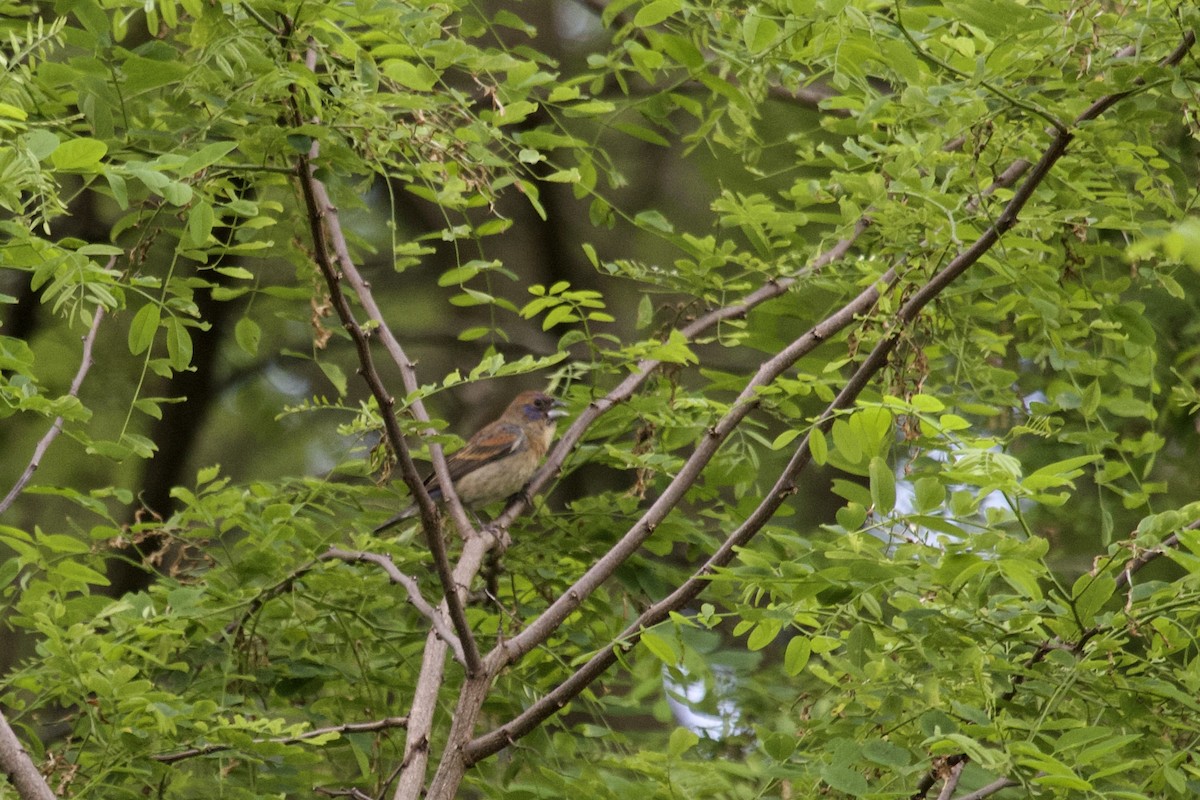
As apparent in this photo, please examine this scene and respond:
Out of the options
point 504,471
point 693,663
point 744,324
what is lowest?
point 504,471

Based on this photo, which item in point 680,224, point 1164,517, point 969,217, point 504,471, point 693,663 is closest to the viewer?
point 1164,517

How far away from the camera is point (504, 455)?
7.68m

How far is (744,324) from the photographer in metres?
4.58

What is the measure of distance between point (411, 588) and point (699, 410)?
1016 mm

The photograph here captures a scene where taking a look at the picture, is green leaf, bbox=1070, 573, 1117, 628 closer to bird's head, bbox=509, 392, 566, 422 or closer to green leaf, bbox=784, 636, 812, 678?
green leaf, bbox=784, 636, 812, 678

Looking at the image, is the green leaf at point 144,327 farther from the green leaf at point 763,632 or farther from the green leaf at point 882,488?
the green leaf at point 882,488

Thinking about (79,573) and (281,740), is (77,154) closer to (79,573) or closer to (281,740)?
(281,740)

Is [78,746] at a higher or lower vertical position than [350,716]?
higher

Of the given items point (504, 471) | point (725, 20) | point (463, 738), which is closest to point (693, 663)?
point (463, 738)

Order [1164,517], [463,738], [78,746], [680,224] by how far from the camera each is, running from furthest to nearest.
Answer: [680,224]
[78,746]
[463,738]
[1164,517]

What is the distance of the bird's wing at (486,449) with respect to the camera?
7668mm

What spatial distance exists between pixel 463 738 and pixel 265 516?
1.07 m

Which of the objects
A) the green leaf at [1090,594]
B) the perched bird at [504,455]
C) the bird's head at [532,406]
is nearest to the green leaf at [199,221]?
the green leaf at [1090,594]

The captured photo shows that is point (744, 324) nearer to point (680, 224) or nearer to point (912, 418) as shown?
point (912, 418)
